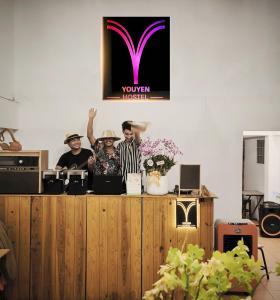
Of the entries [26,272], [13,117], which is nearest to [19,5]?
[13,117]

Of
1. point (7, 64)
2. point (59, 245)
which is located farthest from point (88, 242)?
point (7, 64)

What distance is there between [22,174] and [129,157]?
52.4 inches

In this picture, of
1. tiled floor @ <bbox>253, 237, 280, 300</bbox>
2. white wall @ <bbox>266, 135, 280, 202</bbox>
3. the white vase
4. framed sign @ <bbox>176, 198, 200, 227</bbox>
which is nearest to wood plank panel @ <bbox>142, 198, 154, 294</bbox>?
the white vase

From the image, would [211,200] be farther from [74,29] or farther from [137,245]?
[74,29]

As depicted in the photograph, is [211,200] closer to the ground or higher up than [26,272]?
higher up

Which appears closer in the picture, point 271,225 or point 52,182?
point 52,182

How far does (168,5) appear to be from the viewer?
5.66 meters

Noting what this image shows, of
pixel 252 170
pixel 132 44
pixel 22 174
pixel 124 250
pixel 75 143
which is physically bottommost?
pixel 124 250

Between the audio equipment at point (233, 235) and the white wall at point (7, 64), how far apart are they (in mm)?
2974

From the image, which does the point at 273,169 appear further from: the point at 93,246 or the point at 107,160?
the point at 93,246

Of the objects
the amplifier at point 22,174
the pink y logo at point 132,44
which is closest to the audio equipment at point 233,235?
the amplifier at point 22,174

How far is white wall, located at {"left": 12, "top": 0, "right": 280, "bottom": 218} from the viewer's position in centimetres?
566

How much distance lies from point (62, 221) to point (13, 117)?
1.92m

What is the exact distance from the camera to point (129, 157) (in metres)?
5.04
